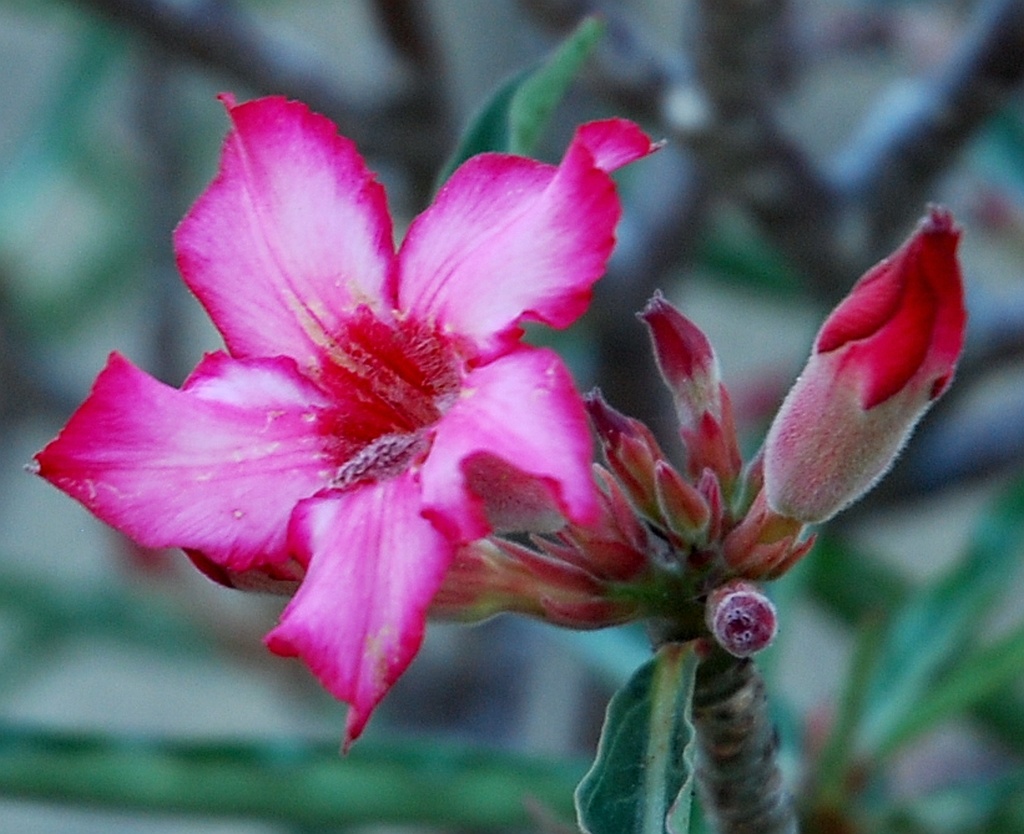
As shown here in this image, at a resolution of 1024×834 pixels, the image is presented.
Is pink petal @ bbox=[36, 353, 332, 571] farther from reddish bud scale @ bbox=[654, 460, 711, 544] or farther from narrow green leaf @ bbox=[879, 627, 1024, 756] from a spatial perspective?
narrow green leaf @ bbox=[879, 627, 1024, 756]

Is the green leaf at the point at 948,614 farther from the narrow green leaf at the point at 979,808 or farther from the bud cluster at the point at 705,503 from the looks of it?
the bud cluster at the point at 705,503

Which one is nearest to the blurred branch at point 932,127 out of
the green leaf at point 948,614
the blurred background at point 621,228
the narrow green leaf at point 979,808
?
the blurred background at point 621,228

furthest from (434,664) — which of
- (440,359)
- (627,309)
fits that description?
(440,359)

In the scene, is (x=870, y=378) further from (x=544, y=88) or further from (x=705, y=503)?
(x=544, y=88)

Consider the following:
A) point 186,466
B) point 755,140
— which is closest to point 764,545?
point 186,466

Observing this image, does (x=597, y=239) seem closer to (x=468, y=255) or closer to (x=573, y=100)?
(x=468, y=255)

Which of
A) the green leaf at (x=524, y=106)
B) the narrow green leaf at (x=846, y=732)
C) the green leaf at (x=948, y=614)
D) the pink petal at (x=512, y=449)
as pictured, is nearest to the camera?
the pink petal at (x=512, y=449)

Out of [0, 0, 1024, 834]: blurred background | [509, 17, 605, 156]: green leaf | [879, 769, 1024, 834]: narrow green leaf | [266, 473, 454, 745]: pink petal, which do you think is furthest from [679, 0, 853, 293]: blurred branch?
[266, 473, 454, 745]: pink petal
